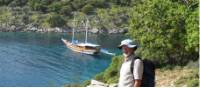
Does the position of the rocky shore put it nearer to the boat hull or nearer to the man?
the boat hull

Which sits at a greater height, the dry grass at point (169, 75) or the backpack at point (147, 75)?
the dry grass at point (169, 75)

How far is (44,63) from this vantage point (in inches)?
1774

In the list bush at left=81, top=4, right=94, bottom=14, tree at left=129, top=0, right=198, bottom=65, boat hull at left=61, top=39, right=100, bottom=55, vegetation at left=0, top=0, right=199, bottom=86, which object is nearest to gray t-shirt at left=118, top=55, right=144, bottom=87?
vegetation at left=0, top=0, right=199, bottom=86

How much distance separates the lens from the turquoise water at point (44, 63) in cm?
3809

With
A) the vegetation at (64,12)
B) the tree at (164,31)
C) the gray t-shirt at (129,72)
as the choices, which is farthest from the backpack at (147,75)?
the vegetation at (64,12)

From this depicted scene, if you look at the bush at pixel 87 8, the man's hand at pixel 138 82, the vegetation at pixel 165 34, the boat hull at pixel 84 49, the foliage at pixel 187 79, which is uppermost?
the bush at pixel 87 8

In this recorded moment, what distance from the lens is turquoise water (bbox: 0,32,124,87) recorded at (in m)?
38.1

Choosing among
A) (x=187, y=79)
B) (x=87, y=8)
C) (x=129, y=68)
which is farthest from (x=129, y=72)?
(x=87, y=8)

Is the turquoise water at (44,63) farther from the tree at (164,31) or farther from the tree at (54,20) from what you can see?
the tree at (164,31)

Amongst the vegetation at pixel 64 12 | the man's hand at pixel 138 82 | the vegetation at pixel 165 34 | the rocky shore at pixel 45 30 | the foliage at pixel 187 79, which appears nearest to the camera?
the man's hand at pixel 138 82

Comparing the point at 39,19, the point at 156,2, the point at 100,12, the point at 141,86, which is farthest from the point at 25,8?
the point at 141,86

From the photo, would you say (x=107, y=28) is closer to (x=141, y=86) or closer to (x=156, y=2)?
(x=156, y=2)

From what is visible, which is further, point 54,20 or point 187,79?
point 54,20

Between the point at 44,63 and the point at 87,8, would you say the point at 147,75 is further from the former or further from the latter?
the point at 87,8
